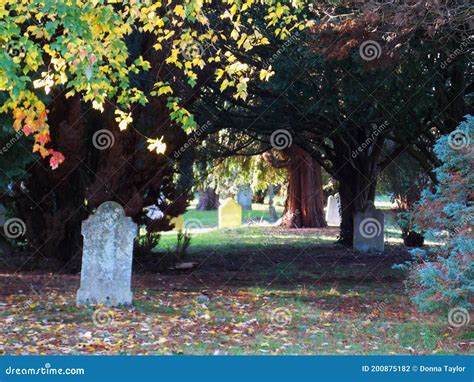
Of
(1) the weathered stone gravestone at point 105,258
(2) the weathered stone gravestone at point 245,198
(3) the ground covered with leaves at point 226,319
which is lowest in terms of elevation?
(3) the ground covered with leaves at point 226,319

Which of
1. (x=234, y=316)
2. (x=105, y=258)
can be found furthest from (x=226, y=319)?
(x=105, y=258)

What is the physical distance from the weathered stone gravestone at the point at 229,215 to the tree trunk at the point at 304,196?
2.26 m

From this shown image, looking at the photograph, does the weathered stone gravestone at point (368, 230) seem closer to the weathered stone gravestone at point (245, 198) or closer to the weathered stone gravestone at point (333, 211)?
the weathered stone gravestone at point (333, 211)

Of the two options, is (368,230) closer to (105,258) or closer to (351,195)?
(351,195)

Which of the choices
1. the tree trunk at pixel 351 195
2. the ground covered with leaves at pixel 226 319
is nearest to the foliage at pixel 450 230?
the ground covered with leaves at pixel 226 319

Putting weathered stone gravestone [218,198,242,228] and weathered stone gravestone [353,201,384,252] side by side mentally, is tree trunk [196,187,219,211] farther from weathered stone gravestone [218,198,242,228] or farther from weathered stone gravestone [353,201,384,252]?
weathered stone gravestone [353,201,384,252]

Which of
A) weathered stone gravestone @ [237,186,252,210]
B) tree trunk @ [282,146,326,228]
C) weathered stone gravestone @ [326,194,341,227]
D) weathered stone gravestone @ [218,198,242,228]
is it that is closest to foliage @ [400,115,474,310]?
tree trunk @ [282,146,326,228]

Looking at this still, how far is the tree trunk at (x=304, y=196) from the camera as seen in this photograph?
96.1ft

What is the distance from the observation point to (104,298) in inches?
404

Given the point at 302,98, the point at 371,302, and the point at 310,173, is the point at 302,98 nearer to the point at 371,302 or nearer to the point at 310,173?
the point at 371,302

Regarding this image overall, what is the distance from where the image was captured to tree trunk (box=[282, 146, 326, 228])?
29.3 metres

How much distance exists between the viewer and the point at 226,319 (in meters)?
9.62

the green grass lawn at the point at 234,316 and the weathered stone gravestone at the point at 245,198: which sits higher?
the weathered stone gravestone at the point at 245,198

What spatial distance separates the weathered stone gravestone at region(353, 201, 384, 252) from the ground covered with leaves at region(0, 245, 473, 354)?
5.63m
